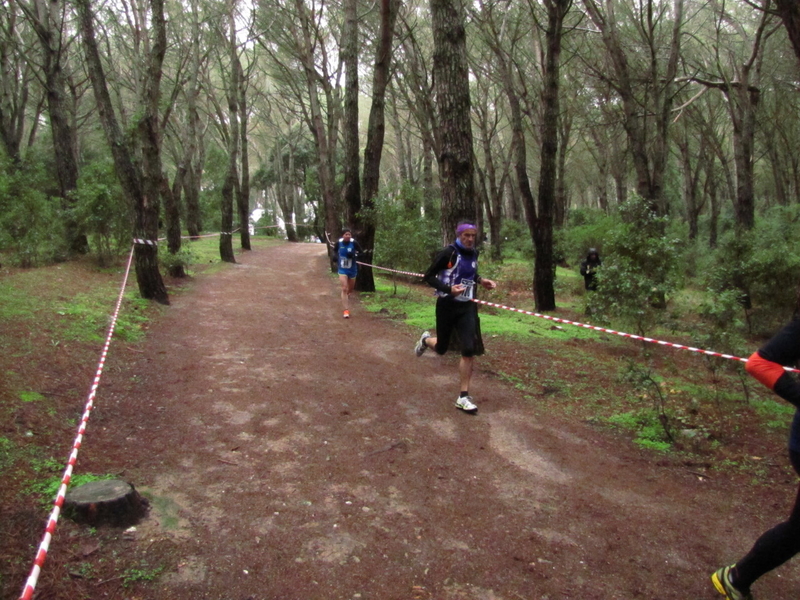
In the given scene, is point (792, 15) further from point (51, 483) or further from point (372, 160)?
point (372, 160)

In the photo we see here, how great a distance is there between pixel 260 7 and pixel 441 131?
14.1 m

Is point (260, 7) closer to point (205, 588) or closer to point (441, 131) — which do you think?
point (441, 131)

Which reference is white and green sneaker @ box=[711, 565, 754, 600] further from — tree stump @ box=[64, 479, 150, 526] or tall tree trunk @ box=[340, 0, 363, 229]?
tall tree trunk @ box=[340, 0, 363, 229]

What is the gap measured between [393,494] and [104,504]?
6.47 feet

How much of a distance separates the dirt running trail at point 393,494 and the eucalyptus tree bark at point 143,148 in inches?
156

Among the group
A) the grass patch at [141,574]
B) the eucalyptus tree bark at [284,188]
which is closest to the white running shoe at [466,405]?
the grass patch at [141,574]

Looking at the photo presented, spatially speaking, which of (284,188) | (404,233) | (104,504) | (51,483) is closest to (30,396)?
(51,483)

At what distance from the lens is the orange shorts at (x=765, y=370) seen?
281 centimetres

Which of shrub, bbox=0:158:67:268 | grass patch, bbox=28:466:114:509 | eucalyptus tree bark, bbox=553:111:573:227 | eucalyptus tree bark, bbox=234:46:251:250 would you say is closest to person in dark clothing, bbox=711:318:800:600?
grass patch, bbox=28:466:114:509

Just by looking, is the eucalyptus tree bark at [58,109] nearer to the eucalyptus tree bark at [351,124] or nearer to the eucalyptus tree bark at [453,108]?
the eucalyptus tree bark at [351,124]

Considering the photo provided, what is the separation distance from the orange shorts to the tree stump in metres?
3.76

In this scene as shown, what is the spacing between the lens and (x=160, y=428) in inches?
207

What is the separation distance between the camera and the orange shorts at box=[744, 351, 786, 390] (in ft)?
9.20

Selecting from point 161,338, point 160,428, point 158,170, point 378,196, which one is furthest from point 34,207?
point 160,428
